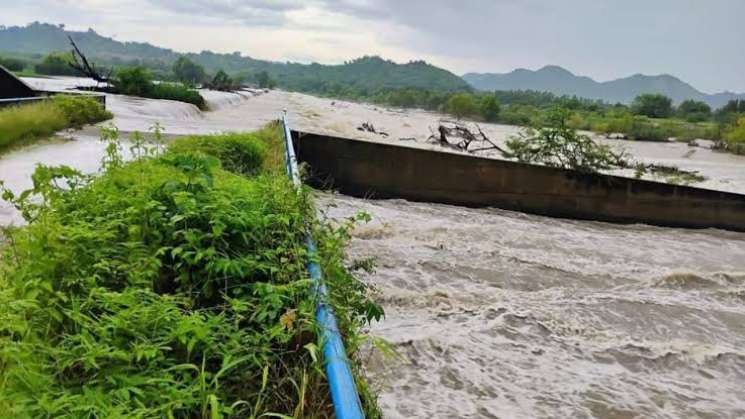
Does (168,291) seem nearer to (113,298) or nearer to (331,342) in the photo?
(113,298)

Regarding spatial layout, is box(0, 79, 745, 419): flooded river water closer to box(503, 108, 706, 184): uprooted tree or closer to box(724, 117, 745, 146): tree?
box(503, 108, 706, 184): uprooted tree

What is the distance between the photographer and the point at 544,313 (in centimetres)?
516

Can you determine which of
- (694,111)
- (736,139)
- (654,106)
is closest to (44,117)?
(736,139)

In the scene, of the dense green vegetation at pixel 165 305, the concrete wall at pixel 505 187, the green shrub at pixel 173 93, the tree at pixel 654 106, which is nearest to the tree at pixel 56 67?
the green shrub at pixel 173 93

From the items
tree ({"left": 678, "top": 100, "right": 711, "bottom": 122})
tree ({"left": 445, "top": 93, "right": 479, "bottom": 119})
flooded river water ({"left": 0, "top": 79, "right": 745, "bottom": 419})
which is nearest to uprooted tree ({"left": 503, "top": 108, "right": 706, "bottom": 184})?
flooded river water ({"left": 0, "top": 79, "right": 745, "bottom": 419})

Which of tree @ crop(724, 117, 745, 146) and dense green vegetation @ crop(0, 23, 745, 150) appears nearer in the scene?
tree @ crop(724, 117, 745, 146)

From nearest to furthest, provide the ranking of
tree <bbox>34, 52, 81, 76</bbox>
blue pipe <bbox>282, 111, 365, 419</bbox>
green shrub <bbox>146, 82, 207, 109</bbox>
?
blue pipe <bbox>282, 111, 365, 419</bbox>
green shrub <bbox>146, 82, 207, 109</bbox>
tree <bbox>34, 52, 81, 76</bbox>

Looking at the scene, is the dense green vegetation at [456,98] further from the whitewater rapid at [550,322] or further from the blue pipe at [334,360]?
the blue pipe at [334,360]

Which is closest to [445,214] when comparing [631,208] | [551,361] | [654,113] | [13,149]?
[631,208]

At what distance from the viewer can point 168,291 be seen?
94.3 inches

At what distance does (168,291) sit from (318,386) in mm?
844

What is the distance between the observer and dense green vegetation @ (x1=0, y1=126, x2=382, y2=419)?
1.72 m

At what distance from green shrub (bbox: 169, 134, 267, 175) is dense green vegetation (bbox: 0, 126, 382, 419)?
270cm

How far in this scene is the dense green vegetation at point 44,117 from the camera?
26.2 ft
